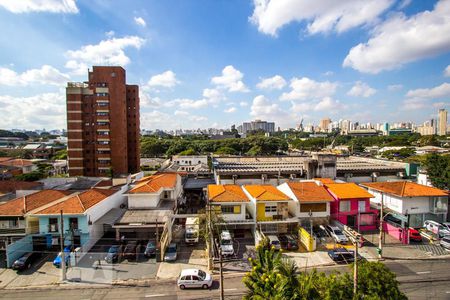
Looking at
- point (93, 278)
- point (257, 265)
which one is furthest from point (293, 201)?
point (93, 278)

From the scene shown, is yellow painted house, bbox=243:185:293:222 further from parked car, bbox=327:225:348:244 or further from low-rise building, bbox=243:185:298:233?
parked car, bbox=327:225:348:244

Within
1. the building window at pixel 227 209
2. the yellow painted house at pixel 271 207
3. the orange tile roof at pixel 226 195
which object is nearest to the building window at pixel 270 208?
the yellow painted house at pixel 271 207

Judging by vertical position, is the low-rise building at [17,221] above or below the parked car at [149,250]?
above

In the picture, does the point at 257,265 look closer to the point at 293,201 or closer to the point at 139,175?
the point at 293,201

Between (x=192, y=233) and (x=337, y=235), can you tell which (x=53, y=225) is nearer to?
(x=192, y=233)

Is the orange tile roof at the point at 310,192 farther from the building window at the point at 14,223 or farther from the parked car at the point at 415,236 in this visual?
the building window at the point at 14,223

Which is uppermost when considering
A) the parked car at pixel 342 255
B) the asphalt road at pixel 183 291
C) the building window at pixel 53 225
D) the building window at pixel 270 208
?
the building window at pixel 270 208

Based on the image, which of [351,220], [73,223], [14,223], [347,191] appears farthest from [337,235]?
[14,223]
